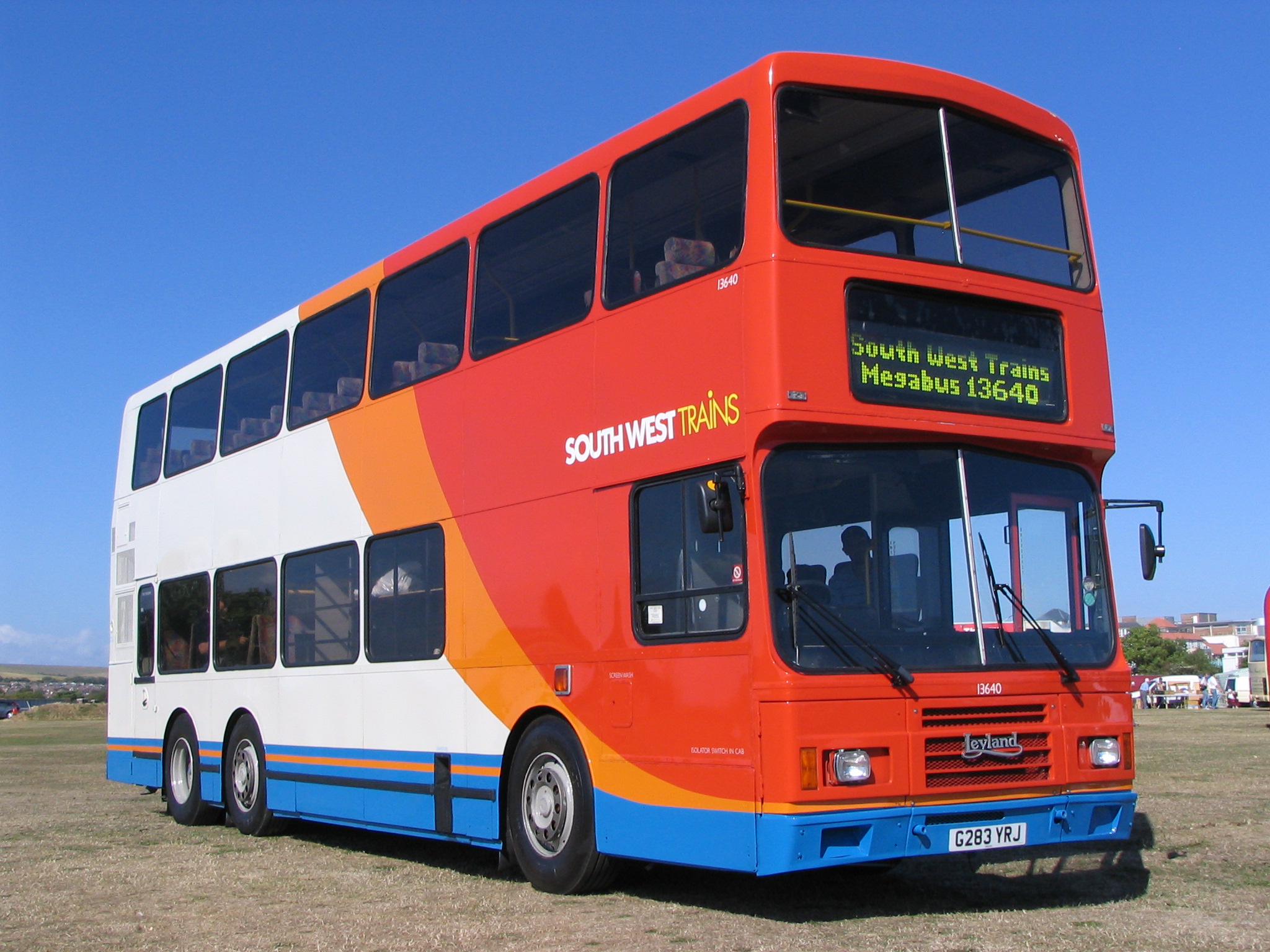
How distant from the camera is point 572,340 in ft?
31.9

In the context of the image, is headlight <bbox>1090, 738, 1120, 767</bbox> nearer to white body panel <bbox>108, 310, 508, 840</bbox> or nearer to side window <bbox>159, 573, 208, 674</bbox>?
white body panel <bbox>108, 310, 508, 840</bbox>

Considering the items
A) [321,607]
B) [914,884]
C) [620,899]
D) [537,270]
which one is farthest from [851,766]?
[321,607]

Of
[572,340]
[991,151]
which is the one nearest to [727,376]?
[572,340]

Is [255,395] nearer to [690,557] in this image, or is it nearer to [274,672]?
[274,672]

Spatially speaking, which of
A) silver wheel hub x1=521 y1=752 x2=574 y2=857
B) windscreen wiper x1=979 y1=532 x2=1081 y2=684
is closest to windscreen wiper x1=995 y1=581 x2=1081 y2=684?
windscreen wiper x1=979 y1=532 x2=1081 y2=684

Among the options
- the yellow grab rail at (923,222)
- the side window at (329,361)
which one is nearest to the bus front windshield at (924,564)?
the yellow grab rail at (923,222)

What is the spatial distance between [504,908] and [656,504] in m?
2.74

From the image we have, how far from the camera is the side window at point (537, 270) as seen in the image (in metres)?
9.73

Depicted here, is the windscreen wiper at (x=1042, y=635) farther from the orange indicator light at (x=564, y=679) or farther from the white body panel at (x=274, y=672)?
the white body panel at (x=274, y=672)

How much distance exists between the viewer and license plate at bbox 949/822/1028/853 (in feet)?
26.0

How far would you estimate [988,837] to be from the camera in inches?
317

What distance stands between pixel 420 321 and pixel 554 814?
14.4 ft

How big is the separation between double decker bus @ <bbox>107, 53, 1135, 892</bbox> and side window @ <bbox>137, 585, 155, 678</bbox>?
6629mm

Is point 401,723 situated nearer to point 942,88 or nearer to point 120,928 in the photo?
point 120,928
